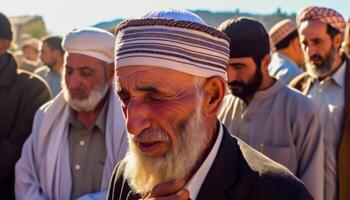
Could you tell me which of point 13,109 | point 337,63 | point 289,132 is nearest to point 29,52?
point 13,109

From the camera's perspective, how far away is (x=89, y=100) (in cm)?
353

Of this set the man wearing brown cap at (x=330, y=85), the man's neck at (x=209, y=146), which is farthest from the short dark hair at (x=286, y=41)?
the man's neck at (x=209, y=146)

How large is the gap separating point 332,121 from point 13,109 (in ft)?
7.56

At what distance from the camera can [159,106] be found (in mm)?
1912

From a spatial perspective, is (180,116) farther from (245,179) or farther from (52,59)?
(52,59)

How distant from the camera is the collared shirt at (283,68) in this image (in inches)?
226

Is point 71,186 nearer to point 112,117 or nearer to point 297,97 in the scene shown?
point 112,117

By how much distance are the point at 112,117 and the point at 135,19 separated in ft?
5.15

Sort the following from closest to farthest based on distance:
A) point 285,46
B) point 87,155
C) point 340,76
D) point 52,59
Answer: point 87,155
point 340,76
point 285,46
point 52,59

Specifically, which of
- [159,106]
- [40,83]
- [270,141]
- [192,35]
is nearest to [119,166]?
[159,106]

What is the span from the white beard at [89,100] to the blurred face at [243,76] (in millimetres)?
824

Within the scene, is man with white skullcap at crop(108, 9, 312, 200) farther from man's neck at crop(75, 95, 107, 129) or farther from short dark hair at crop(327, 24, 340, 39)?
short dark hair at crop(327, 24, 340, 39)

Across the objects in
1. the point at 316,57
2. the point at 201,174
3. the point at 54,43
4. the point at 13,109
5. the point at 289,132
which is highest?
the point at 201,174

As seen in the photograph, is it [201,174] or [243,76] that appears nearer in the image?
[201,174]
